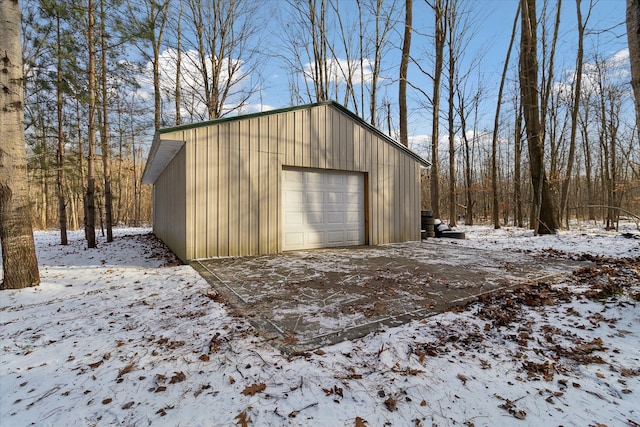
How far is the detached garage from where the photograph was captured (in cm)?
559

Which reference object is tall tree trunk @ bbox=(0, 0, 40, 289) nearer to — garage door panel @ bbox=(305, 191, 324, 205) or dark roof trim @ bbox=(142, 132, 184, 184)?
dark roof trim @ bbox=(142, 132, 184, 184)

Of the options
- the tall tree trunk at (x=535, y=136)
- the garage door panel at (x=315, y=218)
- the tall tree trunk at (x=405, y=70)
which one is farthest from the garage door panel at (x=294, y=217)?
the tall tree trunk at (x=535, y=136)

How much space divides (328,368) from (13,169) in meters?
5.16

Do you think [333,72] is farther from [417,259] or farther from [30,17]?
[417,259]

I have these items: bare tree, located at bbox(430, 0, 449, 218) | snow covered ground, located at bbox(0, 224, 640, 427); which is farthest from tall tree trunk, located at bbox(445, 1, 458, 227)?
snow covered ground, located at bbox(0, 224, 640, 427)

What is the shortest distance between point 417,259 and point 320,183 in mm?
2880

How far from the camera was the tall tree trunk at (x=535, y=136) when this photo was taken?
945 cm

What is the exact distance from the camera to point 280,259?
5684 millimetres

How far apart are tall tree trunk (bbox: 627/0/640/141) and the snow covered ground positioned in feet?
6.90

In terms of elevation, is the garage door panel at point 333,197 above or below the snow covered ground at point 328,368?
above

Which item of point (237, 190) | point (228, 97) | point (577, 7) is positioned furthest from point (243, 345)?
point (577, 7)

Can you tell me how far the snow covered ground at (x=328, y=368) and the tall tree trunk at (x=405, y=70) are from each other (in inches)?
374

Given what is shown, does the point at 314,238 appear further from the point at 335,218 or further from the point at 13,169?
the point at 13,169

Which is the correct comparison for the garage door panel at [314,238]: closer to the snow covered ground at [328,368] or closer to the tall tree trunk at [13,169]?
the snow covered ground at [328,368]
